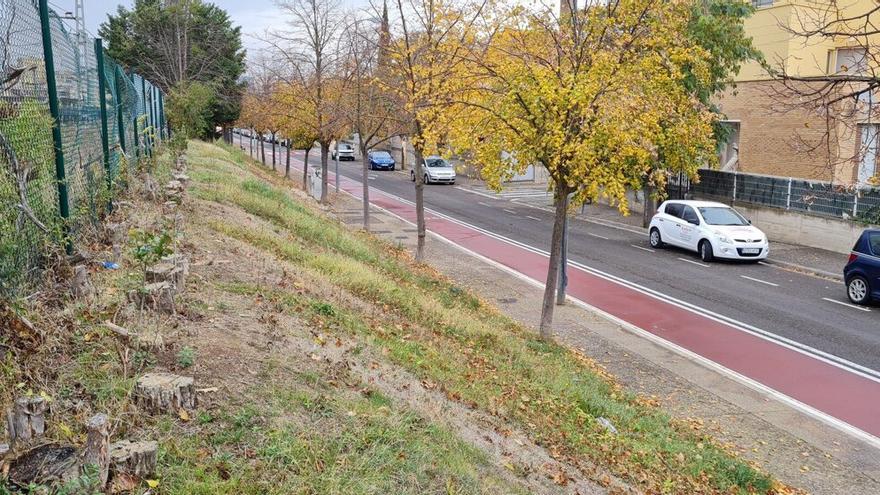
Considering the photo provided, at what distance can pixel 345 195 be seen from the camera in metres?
36.9

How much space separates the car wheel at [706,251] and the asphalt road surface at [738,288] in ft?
0.99

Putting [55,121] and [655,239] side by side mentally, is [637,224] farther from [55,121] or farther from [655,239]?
[55,121]

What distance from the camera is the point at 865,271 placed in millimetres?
14961

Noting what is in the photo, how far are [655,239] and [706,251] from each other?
2549 mm

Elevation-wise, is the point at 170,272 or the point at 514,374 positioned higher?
the point at 170,272

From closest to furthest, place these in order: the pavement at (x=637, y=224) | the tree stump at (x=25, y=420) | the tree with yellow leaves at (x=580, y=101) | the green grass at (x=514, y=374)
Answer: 1. the tree stump at (x=25, y=420)
2. the green grass at (x=514, y=374)
3. the tree with yellow leaves at (x=580, y=101)
4. the pavement at (x=637, y=224)

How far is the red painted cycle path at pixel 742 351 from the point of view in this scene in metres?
9.98

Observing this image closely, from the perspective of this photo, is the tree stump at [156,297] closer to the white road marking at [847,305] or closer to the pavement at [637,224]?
the pavement at [637,224]

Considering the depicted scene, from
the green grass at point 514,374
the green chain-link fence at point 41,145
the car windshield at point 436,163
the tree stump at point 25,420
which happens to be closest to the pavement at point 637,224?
the car windshield at point 436,163

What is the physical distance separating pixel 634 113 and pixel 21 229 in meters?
8.23

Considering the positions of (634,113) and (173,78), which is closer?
(634,113)

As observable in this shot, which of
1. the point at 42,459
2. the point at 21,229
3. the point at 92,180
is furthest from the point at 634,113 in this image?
the point at 42,459

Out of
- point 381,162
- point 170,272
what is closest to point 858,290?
point 170,272

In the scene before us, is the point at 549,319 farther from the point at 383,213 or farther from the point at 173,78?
the point at 173,78
